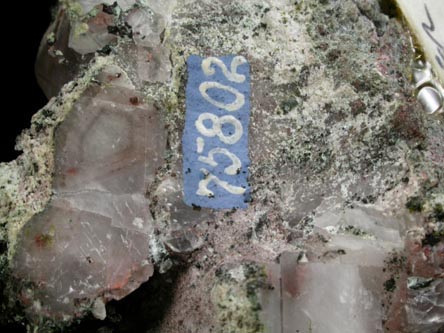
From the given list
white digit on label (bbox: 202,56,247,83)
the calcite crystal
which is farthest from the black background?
white digit on label (bbox: 202,56,247,83)

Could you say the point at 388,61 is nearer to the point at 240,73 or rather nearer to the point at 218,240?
the point at 240,73

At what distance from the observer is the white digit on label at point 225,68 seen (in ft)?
6.25

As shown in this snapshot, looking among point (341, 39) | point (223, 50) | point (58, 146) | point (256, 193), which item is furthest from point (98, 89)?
point (341, 39)

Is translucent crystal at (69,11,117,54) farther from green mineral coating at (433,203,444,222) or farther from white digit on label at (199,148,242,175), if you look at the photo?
green mineral coating at (433,203,444,222)

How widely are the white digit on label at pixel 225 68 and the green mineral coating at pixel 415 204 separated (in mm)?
587

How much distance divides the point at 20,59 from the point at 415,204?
1.82 m

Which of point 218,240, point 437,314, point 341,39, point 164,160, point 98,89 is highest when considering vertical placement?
point 341,39

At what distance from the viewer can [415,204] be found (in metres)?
1.88

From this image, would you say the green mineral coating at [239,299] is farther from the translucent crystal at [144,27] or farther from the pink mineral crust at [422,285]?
the translucent crystal at [144,27]

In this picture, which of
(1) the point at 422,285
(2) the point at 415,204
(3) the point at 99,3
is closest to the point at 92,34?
(3) the point at 99,3

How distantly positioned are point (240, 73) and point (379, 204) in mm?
544

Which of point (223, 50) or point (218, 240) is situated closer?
point (218, 240)

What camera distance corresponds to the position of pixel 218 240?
1801 millimetres

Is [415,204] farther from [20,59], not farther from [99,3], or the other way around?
[20,59]
